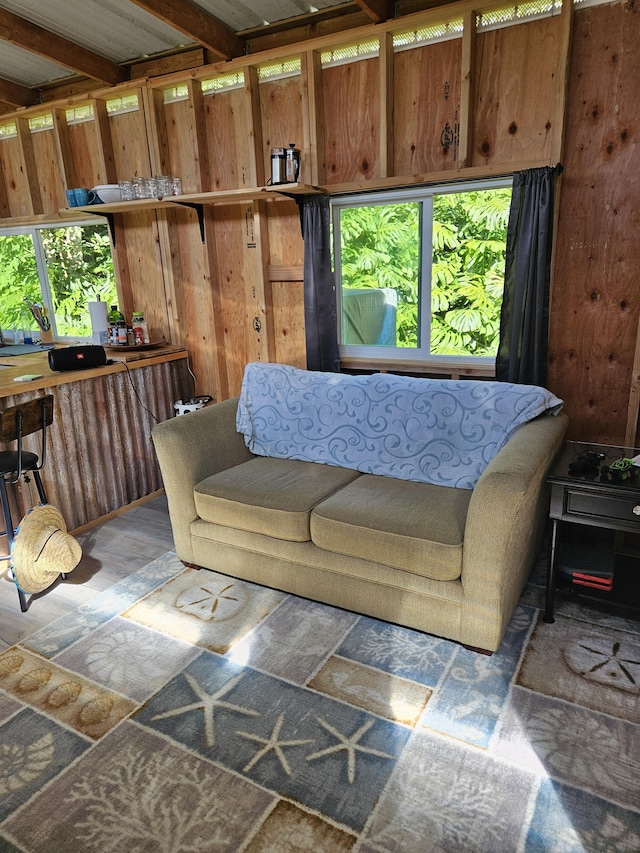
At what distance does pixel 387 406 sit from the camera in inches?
110

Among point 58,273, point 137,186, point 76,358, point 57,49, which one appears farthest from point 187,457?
point 58,273

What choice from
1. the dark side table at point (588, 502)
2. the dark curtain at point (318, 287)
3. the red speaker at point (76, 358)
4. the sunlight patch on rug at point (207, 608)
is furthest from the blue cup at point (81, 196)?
the dark side table at point (588, 502)

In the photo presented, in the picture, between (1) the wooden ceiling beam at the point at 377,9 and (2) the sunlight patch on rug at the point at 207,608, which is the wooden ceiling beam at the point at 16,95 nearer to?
(1) the wooden ceiling beam at the point at 377,9

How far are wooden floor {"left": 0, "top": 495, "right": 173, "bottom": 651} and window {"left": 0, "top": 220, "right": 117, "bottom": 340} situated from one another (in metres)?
1.79

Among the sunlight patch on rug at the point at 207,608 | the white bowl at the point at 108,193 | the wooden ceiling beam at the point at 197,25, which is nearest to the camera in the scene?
the sunlight patch on rug at the point at 207,608

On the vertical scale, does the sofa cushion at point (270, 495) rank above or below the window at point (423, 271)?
below

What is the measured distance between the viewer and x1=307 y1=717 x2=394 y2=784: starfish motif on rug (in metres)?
1.69

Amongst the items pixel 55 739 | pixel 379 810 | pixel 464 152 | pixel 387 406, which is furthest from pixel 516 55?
pixel 55 739

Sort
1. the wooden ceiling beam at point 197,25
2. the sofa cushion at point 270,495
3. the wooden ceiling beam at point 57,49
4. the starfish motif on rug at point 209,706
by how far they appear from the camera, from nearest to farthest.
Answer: the starfish motif on rug at point 209,706 → the sofa cushion at point 270,495 → the wooden ceiling beam at point 197,25 → the wooden ceiling beam at point 57,49

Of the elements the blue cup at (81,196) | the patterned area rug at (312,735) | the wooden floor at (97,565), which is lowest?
the patterned area rug at (312,735)

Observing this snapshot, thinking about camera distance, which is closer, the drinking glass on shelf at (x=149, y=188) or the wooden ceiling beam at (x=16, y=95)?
the drinking glass on shelf at (x=149, y=188)

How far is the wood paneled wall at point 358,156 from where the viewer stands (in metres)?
2.67

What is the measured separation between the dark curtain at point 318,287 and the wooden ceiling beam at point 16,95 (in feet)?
7.84

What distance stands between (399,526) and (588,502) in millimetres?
702
